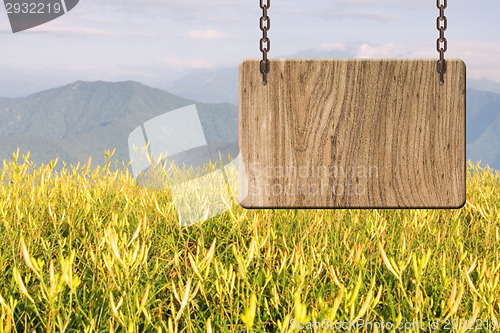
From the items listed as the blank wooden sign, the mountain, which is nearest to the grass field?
the blank wooden sign

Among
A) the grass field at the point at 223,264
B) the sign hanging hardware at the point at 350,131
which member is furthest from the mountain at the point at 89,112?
the sign hanging hardware at the point at 350,131

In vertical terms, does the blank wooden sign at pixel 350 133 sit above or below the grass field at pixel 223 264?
above

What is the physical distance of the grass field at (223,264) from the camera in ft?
6.34

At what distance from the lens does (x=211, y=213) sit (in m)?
3.58

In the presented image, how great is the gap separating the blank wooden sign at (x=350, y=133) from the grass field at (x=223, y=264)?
1.03 ft

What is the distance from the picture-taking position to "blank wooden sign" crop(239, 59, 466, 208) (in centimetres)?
258

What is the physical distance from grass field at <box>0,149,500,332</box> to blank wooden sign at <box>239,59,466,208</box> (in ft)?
1.03

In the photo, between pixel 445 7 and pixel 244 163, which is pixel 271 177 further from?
pixel 445 7

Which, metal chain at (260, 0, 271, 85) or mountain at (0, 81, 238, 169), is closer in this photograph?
metal chain at (260, 0, 271, 85)

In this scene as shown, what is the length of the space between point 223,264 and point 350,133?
3.58 feet

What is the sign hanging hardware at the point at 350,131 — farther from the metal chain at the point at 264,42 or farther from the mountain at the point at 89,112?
the mountain at the point at 89,112

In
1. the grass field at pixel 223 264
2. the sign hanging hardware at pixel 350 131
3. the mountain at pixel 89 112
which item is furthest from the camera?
the mountain at pixel 89 112

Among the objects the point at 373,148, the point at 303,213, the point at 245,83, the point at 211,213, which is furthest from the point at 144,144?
the point at 373,148

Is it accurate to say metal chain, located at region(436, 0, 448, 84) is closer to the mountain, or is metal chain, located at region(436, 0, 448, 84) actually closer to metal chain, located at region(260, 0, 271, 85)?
metal chain, located at region(260, 0, 271, 85)
